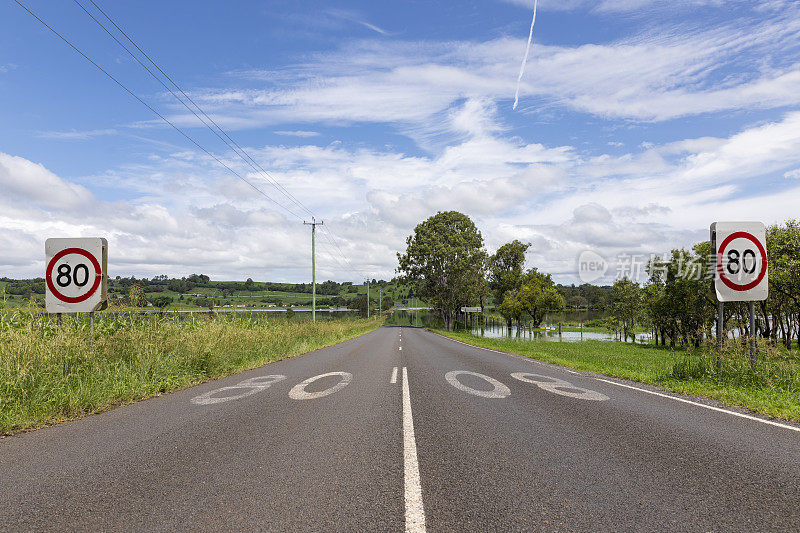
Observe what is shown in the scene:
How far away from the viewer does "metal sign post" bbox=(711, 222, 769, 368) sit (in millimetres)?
9234

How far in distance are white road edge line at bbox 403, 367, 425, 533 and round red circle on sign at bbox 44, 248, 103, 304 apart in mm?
7504

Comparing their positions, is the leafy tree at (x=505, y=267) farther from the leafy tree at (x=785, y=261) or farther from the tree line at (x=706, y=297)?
the leafy tree at (x=785, y=261)

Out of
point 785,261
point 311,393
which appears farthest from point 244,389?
point 785,261

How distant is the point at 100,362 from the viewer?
8.63 meters

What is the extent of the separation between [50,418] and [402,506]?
5.97 m

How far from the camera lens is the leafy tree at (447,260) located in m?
59.6

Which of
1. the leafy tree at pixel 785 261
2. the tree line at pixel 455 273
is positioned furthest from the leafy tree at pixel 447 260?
the leafy tree at pixel 785 261

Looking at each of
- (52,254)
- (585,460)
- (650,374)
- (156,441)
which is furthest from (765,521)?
(52,254)

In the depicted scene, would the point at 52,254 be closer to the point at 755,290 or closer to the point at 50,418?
the point at 50,418

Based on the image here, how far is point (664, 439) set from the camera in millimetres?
5109

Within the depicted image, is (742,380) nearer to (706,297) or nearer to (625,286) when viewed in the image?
(706,297)

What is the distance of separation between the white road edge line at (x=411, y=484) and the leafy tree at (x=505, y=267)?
217 ft

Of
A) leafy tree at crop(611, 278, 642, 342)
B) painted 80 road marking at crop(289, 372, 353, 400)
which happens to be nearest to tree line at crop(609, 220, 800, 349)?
leafy tree at crop(611, 278, 642, 342)

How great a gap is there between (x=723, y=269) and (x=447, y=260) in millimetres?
50362
